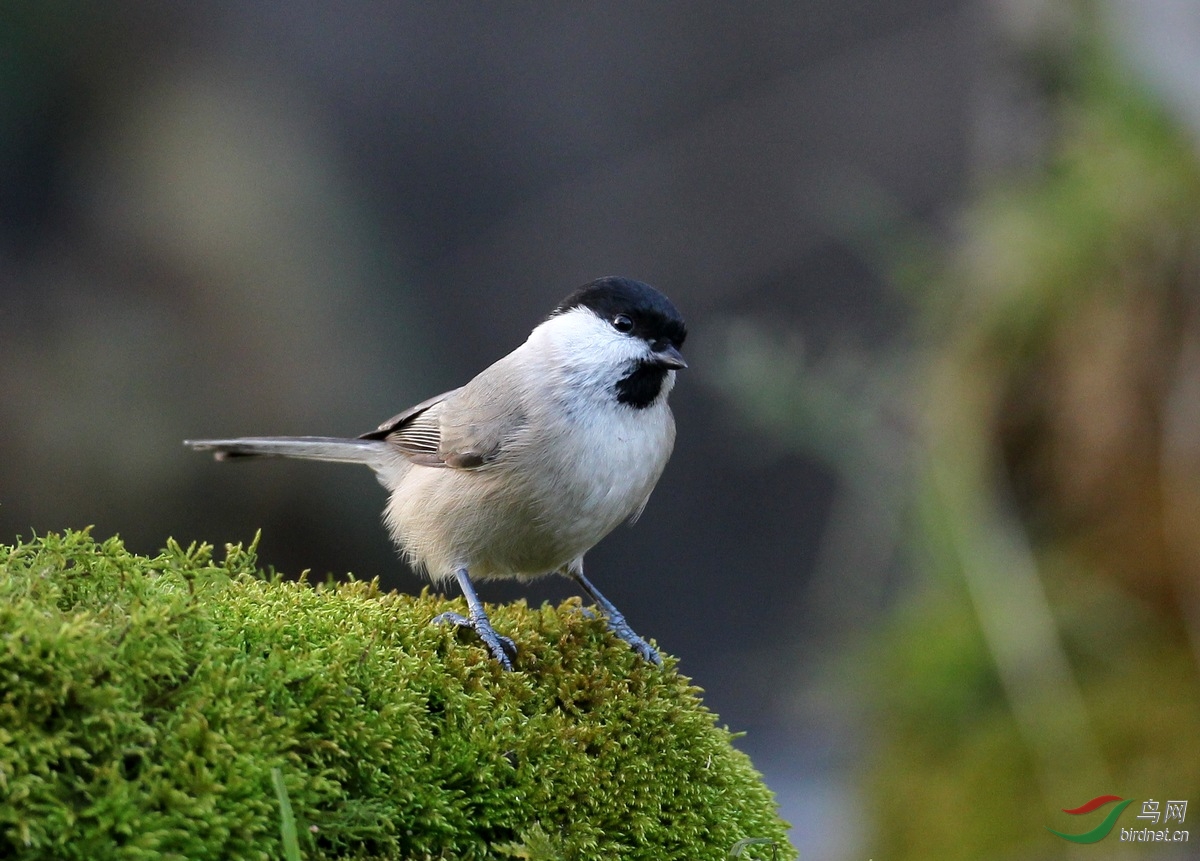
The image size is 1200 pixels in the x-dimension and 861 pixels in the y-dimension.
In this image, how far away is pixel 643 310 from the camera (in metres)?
2.57

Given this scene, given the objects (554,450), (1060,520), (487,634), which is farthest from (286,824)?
(1060,520)

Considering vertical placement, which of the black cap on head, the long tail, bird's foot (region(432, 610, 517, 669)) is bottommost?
bird's foot (region(432, 610, 517, 669))

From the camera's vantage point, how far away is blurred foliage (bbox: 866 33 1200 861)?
3.02 meters

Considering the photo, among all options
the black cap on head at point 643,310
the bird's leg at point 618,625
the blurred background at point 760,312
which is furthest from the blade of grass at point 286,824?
the blurred background at point 760,312

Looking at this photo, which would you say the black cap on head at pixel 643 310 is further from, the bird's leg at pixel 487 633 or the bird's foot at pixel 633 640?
the bird's leg at pixel 487 633

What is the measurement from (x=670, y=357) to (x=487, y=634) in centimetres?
95

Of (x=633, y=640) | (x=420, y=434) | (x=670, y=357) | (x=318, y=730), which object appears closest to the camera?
(x=318, y=730)

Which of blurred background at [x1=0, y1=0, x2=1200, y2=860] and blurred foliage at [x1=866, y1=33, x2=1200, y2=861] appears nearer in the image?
blurred foliage at [x1=866, y1=33, x2=1200, y2=861]

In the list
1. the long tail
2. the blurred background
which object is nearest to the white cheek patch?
the long tail

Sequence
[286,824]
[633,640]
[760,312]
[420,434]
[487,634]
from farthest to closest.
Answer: [760,312], [420,434], [633,640], [487,634], [286,824]

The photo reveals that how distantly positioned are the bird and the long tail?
87mm

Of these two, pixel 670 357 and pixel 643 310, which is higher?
pixel 643 310

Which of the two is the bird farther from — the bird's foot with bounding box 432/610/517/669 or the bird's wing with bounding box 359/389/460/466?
the bird's foot with bounding box 432/610/517/669

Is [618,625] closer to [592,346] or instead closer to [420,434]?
[592,346]
